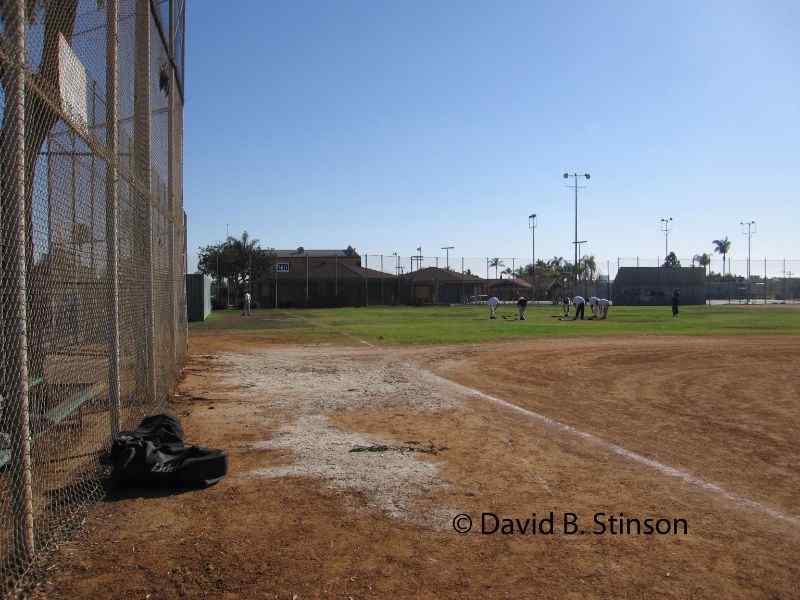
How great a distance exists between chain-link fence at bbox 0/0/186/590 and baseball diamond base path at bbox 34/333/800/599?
0.56 metres

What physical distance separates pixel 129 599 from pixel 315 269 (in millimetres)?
65445

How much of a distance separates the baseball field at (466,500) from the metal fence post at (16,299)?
0.53m

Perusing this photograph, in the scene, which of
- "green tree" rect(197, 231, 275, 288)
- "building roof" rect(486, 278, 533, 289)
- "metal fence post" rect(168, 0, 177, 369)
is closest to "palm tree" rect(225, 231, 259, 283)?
"green tree" rect(197, 231, 275, 288)

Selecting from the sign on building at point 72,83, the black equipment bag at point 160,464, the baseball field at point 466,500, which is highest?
the sign on building at point 72,83

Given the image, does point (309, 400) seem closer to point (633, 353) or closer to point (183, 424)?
point (183, 424)

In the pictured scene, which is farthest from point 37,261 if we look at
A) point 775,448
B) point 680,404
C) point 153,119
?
point 680,404

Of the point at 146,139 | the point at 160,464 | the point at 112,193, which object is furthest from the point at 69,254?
the point at 146,139

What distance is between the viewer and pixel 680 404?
10188mm

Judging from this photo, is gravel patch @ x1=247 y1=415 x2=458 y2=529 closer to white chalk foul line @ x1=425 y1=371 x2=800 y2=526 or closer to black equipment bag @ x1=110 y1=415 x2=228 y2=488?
black equipment bag @ x1=110 y1=415 x2=228 y2=488

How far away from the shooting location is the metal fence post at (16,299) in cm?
360

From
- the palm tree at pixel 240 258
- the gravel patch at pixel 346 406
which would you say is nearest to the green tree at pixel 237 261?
the palm tree at pixel 240 258

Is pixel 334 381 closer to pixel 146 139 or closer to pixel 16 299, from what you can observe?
pixel 146 139

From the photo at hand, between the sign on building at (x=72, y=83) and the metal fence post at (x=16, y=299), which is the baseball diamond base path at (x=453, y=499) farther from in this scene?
the sign on building at (x=72, y=83)

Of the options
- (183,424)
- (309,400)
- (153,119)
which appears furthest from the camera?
(309,400)
